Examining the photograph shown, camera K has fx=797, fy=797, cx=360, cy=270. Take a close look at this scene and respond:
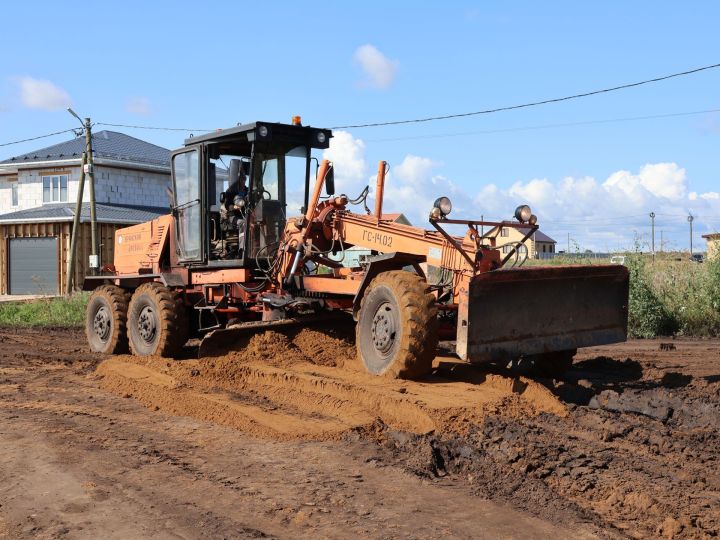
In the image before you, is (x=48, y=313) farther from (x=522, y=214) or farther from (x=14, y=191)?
(x=14, y=191)

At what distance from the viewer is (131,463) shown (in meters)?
6.12

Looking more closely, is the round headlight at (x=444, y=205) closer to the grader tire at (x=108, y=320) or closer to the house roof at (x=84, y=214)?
the grader tire at (x=108, y=320)

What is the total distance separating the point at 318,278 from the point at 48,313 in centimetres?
1437

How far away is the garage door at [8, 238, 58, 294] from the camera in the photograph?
32500 mm

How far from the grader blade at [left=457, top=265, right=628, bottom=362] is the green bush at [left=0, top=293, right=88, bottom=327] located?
14.6 m

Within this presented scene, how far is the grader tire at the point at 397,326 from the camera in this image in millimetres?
7879

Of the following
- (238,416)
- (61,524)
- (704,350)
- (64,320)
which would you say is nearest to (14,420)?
(238,416)

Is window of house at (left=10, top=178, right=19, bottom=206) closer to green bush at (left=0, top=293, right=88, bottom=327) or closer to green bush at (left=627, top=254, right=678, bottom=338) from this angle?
green bush at (left=0, top=293, right=88, bottom=327)

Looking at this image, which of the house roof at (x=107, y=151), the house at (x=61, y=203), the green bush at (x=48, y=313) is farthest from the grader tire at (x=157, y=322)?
the house roof at (x=107, y=151)

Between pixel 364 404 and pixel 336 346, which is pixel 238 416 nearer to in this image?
pixel 364 404

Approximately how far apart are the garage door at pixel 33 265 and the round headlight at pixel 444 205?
27119 millimetres

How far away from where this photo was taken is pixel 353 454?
6.17m

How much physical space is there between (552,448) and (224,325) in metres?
6.79

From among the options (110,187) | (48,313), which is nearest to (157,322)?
(48,313)
